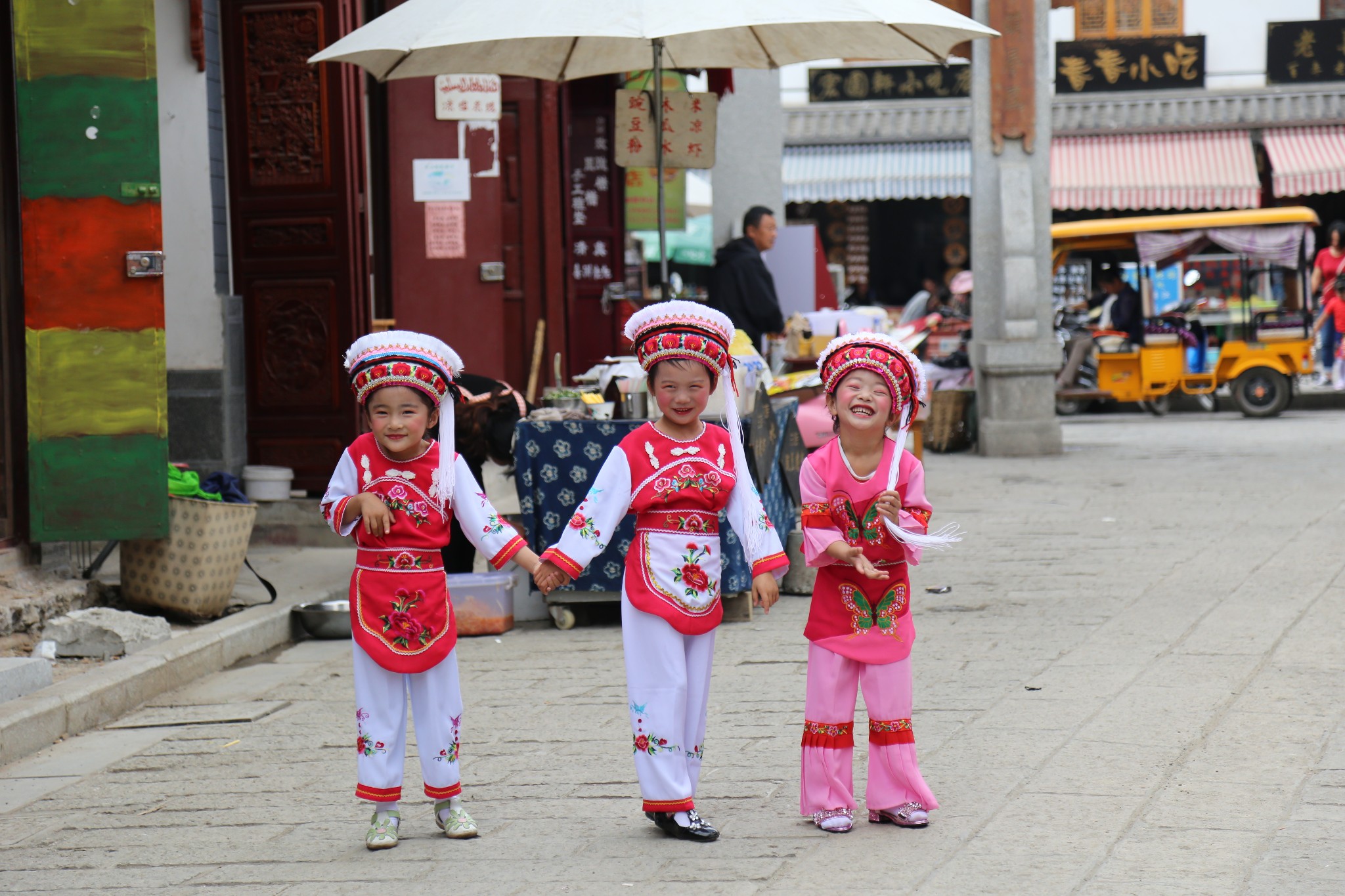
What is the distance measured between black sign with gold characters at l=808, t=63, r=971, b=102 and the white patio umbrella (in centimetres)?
1606

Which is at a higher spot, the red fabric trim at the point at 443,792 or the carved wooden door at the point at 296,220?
the carved wooden door at the point at 296,220

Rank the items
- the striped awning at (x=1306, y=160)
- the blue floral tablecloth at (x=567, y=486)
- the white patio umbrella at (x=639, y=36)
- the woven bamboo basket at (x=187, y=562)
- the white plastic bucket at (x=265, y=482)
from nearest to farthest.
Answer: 1. the white patio umbrella at (x=639, y=36)
2. the woven bamboo basket at (x=187, y=562)
3. the blue floral tablecloth at (x=567, y=486)
4. the white plastic bucket at (x=265, y=482)
5. the striped awning at (x=1306, y=160)

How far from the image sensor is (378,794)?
13.8ft

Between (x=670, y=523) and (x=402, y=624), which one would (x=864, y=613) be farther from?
(x=402, y=624)

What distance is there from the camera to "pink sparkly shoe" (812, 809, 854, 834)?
13.7 ft

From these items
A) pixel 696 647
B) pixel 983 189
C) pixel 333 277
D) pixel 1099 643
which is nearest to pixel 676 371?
pixel 696 647

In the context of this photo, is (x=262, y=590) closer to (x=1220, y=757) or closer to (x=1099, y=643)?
(x=1099, y=643)

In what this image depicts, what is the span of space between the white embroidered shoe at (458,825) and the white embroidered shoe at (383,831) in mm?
133

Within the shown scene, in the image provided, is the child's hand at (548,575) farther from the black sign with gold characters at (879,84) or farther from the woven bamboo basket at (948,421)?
the black sign with gold characters at (879,84)

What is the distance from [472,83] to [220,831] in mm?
6480

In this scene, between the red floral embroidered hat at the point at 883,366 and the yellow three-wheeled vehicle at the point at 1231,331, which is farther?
the yellow three-wheeled vehicle at the point at 1231,331

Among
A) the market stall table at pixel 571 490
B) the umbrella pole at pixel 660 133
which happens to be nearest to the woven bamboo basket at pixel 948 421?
the umbrella pole at pixel 660 133

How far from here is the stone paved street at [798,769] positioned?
3908 mm

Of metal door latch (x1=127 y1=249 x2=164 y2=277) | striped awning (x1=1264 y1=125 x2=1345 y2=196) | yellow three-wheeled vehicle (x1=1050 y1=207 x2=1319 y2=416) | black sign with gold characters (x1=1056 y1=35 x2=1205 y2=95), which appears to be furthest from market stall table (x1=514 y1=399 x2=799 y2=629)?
black sign with gold characters (x1=1056 y1=35 x2=1205 y2=95)
